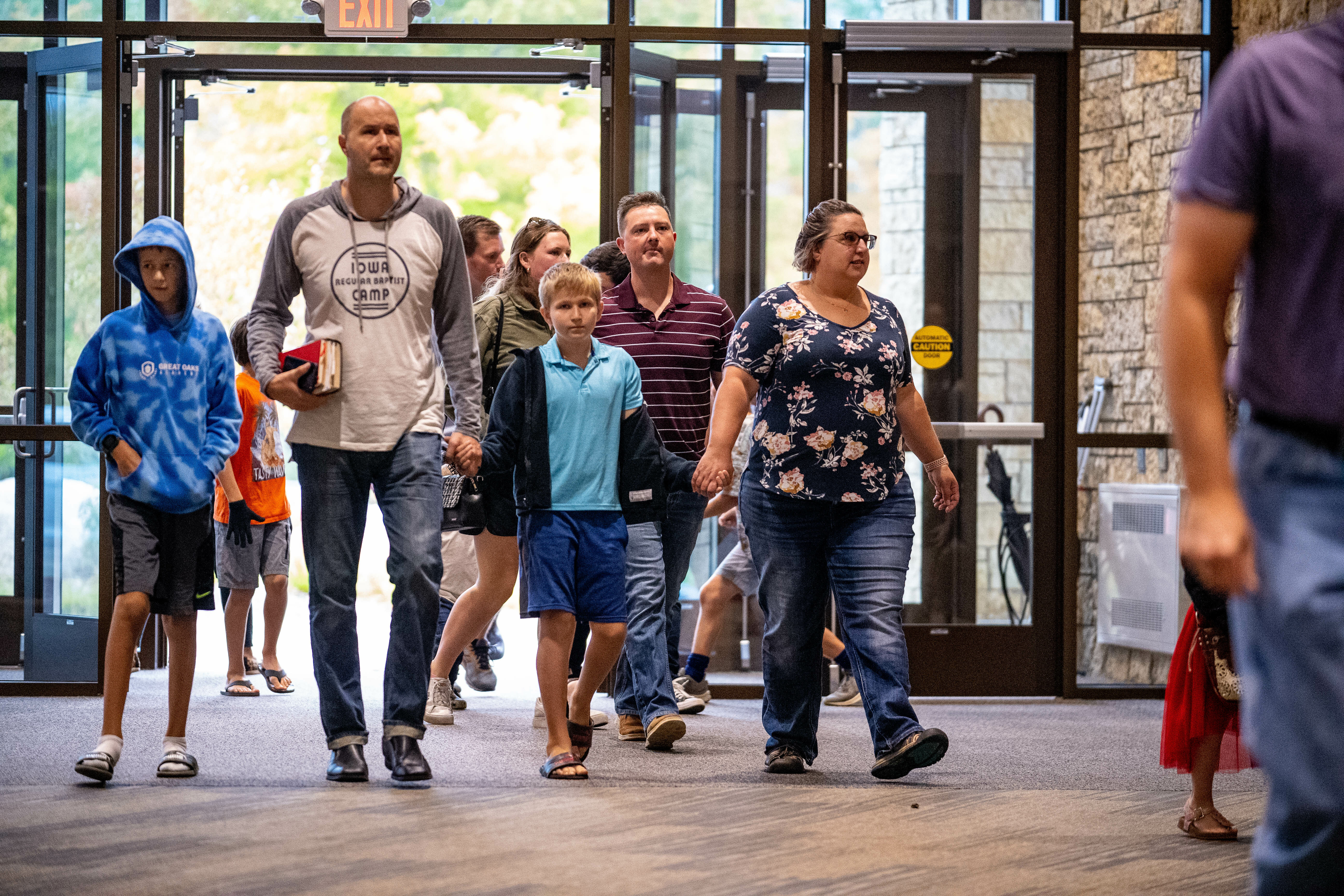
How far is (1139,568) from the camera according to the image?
246 inches

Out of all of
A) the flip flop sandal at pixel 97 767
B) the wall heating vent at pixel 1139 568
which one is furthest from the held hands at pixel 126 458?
the wall heating vent at pixel 1139 568

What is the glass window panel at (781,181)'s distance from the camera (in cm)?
614

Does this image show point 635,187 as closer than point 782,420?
No

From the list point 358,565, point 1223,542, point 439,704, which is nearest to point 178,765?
point 358,565

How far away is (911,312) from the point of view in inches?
245

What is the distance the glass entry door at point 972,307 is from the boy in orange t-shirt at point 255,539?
2677 mm

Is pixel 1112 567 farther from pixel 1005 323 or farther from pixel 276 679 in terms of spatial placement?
pixel 276 679

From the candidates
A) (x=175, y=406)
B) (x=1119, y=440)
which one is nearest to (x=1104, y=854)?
(x=175, y=406)

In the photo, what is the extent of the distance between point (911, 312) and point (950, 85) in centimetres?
97

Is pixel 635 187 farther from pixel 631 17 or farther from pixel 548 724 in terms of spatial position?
pixel 548 724

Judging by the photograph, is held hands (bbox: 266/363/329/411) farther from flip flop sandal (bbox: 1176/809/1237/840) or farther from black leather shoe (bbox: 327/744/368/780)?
flip flop sandal (bbox: 1176/809/1237/840)

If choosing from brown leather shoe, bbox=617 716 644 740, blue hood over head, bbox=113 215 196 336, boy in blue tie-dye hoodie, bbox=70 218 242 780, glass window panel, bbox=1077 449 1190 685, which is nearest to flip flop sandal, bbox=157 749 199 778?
boy in blue tie-dye hoodie, bbox=70 218 242 780

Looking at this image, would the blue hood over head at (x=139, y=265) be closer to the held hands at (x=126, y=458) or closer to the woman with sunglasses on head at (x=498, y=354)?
the held hands at (x=126, y=458)

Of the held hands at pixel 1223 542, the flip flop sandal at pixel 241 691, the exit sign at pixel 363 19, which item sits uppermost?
the exit sign at pixel 363 19
